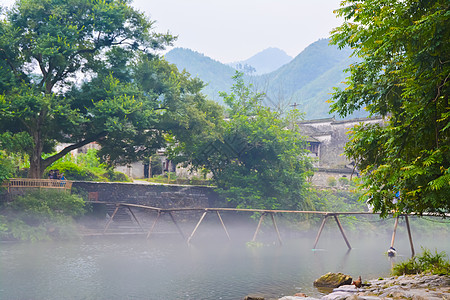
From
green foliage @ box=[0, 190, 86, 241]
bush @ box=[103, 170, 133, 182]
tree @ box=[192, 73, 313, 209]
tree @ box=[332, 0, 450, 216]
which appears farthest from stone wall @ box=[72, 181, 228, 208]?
tree @ box=[332, 0, 450, 216]

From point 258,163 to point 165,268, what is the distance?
16011 millimetres

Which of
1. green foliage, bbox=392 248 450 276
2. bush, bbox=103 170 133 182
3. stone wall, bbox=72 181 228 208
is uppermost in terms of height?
bush, bbox=103 170 133 182

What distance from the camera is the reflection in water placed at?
14.1m

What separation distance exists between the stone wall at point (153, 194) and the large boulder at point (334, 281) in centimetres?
1762

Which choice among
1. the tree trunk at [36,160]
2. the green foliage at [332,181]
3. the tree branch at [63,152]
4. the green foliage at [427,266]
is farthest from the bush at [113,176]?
the green foliage at [427,266]

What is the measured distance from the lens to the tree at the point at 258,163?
32.2 meters

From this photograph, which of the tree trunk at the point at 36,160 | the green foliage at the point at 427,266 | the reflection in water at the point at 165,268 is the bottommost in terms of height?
the reflection in water at the point at 165,268

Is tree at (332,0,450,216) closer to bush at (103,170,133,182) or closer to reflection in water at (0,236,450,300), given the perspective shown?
reflection in water at (0,236,450,300)

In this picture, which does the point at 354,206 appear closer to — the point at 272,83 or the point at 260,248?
the point at 260,248

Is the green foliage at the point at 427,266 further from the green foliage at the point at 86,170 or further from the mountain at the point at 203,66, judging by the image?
the mountain at the point at 203,66

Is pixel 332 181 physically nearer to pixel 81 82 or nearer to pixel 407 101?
pixel 81 82

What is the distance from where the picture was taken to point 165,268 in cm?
1838

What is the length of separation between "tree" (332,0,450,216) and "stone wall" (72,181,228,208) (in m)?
21.1

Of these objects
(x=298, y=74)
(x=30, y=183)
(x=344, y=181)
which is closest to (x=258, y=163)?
(x=344, y=181)
